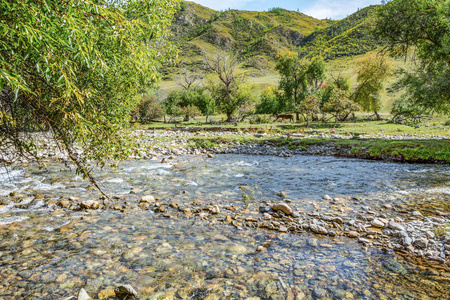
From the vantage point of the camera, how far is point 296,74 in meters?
51.9

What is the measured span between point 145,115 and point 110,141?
4759 centimetres

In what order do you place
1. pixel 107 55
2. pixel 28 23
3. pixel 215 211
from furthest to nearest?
pixel 215 211 < pixel 107 55 < pixel 28 23

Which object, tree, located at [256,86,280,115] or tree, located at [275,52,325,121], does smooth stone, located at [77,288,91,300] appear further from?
tree, located at [256,86,280,115]

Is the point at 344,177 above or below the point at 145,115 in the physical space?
below

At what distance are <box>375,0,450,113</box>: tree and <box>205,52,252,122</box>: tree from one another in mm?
27972

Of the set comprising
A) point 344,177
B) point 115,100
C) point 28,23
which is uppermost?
point 28,23

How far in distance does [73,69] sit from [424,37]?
23899mm

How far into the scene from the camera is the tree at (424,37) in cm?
1619

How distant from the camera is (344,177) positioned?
12.1 meters

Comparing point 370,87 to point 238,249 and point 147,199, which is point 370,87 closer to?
point 147,199

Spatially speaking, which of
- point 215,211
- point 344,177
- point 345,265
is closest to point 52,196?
point 215,211

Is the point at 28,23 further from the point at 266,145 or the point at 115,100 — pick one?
Result: the point at 266,145

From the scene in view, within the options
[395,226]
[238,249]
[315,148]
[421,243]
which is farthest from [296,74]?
[238,249]

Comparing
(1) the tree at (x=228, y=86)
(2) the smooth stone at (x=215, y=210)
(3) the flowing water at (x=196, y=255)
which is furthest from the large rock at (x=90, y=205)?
(1) the tree at (x=228, y=86)
